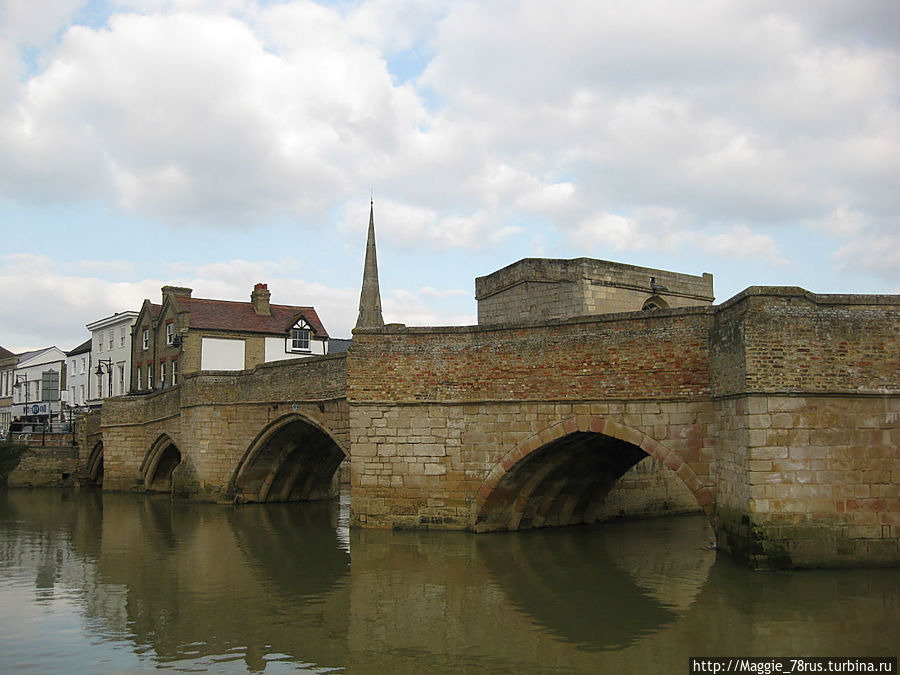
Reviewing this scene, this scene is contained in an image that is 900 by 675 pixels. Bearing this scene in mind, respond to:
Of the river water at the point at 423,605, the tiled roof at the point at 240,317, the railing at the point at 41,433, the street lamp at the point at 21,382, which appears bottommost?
the river water at the point at 423,605

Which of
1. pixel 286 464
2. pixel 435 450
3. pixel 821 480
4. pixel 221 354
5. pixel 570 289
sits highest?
pixel 221 354

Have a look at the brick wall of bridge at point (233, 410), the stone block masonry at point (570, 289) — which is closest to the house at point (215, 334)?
the brick wall of bridge at point (233, 410)

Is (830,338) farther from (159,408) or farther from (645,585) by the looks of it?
(159,408)

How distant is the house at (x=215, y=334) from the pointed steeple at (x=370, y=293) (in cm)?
251

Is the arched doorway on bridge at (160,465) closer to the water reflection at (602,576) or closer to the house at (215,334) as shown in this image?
the house at (215,334)

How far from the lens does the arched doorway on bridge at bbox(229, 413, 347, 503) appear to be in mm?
23562

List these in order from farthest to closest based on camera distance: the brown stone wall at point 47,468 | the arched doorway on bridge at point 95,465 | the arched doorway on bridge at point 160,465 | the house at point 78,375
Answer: the house at point 78,375 → the arched doorway on bridge at point 95,465 → the brown stone wall at point 47,468 → the arched doorway on bridge at point 160,465

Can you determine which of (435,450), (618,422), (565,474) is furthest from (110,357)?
(618,422)

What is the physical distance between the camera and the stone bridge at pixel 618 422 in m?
11.9

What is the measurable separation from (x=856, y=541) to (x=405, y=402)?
8601 millimetres

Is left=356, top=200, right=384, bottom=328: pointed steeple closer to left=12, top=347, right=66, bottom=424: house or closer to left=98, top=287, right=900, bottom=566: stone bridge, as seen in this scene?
left=98, top=287, right=900, bottom=566: stone bridge

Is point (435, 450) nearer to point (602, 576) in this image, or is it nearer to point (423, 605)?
point (602, 576)

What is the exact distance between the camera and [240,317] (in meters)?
39.2

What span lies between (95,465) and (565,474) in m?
28.1
